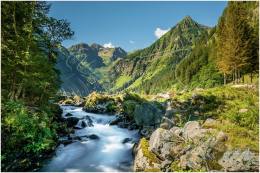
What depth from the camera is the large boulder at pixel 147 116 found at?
3228 cm

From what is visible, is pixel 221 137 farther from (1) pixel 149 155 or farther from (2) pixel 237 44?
(2) pixel 237 44

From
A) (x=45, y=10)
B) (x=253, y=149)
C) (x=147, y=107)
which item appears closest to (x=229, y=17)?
(x=147, y=107)

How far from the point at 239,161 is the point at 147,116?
18648 mm

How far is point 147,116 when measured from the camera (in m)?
33.2

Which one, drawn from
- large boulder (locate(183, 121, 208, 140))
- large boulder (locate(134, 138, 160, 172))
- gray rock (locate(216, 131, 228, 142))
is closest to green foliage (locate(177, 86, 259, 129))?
Answer: large boulder (locate(183, 121, 208, 140))

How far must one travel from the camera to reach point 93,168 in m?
21.7

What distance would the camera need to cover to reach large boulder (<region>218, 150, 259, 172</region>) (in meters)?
14.5

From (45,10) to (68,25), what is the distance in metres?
4.48

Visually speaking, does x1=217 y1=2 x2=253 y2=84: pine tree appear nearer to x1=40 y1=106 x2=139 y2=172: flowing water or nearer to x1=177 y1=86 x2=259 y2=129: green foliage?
x1=177 y1=86 x2=259 y2=129: green foliage

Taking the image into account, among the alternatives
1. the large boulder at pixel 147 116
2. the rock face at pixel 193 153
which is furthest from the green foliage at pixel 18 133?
the large boulder at pixel 147 116

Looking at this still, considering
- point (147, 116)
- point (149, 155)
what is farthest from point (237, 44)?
point (149, 155)

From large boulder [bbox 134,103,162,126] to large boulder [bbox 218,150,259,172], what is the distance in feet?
51.8

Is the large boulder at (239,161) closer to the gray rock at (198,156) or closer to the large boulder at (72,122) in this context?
the gray rock at (198,156)

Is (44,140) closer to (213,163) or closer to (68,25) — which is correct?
(213,163)
